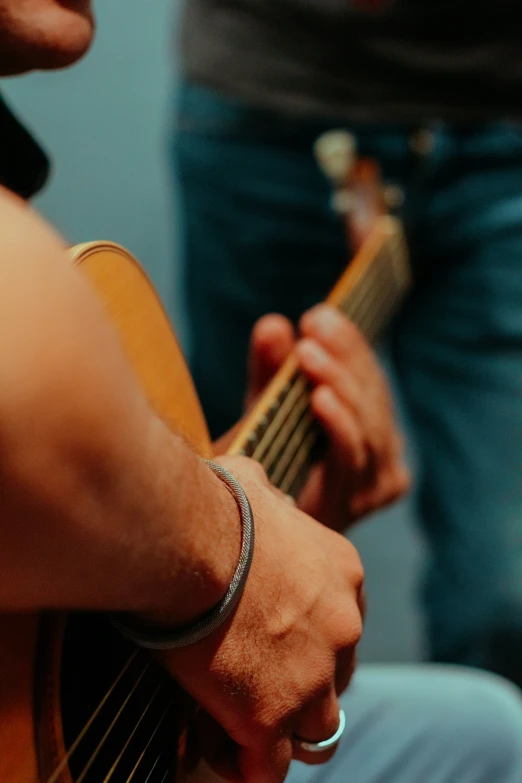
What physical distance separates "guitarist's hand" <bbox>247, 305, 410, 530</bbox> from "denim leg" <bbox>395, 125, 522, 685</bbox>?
0.37 ft

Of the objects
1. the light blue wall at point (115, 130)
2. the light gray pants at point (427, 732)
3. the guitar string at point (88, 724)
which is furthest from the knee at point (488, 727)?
the light blue wall at point (115, 130)

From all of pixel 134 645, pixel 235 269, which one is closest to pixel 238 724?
pixel 134 645

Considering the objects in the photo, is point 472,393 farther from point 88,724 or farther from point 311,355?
point 88,724

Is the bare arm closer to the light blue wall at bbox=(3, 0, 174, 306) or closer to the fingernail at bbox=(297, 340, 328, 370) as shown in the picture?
the fingernail at bbox=(297, 340, 328, 370)

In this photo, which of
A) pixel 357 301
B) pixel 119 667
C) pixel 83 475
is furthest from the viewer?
pixel 357 301

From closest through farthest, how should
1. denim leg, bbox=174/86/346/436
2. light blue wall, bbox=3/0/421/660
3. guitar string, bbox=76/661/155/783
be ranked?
guitar string, bbox=76/661/155/783, denim leg, bbox=174/86/346/436, light blue wall, bbox=3/0/421/660

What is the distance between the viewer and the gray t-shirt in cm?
A: 84

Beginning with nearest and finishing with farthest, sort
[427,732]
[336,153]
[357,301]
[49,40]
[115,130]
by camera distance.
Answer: [49,40]
[427,732]
[357,301]
[336,153]
[115,130]

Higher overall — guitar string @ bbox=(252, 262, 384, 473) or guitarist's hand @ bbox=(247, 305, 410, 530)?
guitar string @ bbox=(252, 262, 384, 473)

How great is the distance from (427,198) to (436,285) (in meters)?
0.10

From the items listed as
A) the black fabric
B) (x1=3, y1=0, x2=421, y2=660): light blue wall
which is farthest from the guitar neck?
(x1=3, y1=0, x2=421, y2=660): light blue wall

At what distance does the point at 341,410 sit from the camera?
24.3 inches

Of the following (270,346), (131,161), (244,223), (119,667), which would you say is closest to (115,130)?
(131,161)

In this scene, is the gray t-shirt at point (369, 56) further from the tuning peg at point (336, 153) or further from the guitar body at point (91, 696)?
the guitar body at point (91, 696)
